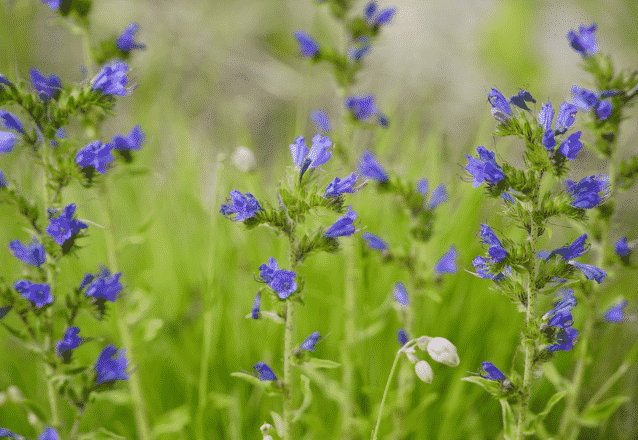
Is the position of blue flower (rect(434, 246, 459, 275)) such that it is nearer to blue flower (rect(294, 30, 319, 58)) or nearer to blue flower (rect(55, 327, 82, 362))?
blue flower (rect(294, 30, 319, 58))

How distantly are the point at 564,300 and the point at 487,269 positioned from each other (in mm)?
166

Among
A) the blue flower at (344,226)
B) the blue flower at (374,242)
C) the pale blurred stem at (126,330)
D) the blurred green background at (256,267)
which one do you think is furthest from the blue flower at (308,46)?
the blue flower at (344,226)

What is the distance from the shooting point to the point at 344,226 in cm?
95

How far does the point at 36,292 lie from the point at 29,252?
92 millimetres

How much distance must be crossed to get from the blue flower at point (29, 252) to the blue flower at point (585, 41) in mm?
1345

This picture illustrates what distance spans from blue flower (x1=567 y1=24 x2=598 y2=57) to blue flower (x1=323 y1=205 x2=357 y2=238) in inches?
31.3

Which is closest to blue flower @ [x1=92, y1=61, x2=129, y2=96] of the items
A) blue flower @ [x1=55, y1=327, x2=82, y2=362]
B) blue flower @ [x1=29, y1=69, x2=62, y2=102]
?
blue flower @ [x1=29, y1=69, x2=62, y2=102]

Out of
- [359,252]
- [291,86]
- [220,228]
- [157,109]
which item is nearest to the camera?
[359,252]

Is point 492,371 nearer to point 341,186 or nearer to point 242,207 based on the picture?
point 341,186

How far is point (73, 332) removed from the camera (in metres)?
1.03

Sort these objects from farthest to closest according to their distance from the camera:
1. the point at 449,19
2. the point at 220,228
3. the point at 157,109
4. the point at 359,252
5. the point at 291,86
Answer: the point at 449,19, the point at 291,86, the point at 157,109, the point at 220,228, the point at 359,252

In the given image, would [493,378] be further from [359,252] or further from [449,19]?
[449,19]

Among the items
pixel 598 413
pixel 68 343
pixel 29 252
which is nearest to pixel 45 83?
pixel 29 252

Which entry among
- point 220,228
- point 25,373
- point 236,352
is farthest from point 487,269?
point 25,373
